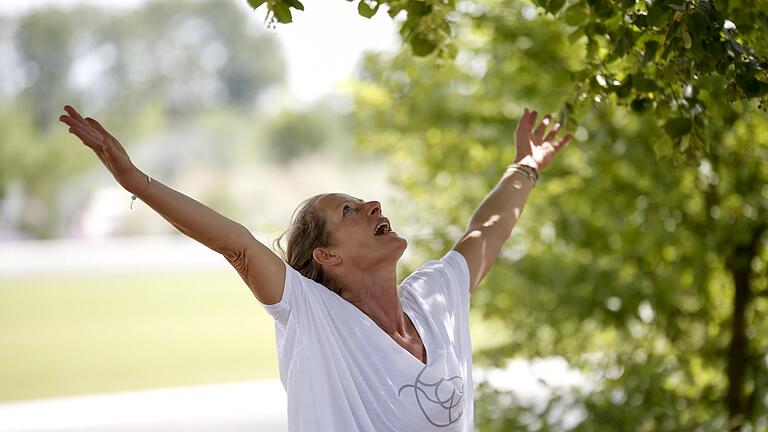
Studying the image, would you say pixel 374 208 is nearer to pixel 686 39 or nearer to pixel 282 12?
pixel 282 12

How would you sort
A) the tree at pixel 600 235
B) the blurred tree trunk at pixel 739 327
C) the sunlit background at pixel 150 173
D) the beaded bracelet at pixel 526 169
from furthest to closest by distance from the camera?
the sunlit background at pixel 150 173, the blurred tree trunk at pixel 739 327, the tree at pixel 600 235, the beaded bracelet at pixel 526 169

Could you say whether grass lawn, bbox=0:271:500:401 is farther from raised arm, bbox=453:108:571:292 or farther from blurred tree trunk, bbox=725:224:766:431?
raised arm, bbox=453:108:571:292

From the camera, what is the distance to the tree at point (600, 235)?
2.87m

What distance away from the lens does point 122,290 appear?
1538 centimetres

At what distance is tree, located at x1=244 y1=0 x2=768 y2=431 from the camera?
113 inches

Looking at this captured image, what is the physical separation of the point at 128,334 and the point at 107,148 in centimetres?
1119

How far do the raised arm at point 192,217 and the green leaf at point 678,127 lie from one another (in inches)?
24.7

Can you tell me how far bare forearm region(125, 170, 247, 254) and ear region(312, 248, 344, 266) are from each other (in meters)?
0.22

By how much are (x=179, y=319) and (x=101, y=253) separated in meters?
6.38

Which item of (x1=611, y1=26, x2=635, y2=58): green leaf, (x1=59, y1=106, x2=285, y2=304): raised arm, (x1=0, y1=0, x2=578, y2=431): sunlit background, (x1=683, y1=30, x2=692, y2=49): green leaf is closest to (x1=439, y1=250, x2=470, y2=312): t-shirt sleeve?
(x1=59, y1=106, x2=285, y2=304): raised arm

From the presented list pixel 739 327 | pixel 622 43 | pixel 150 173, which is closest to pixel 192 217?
pixel 622 43

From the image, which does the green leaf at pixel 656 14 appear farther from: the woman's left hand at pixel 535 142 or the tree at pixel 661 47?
the woman's left hand at pixel 535 142

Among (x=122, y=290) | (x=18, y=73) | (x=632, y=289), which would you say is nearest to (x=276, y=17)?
(x=632, y=289)

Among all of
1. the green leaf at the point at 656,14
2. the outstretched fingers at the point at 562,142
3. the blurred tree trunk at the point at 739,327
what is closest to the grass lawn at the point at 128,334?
the blurred tree trunk at the point at 739,327
